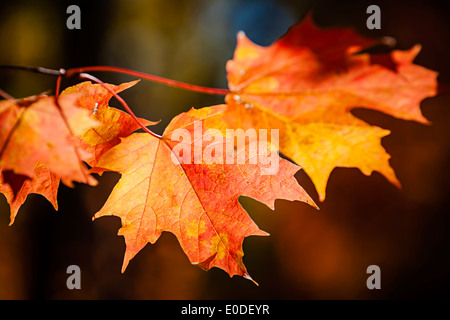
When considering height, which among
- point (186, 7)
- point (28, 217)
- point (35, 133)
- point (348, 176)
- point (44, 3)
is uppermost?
point (186, 7)

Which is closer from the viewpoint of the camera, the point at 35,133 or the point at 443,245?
the point at 35,133

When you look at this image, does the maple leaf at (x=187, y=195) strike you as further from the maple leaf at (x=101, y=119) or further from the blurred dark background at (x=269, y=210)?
the blurred dark background at (x=269, y=210)

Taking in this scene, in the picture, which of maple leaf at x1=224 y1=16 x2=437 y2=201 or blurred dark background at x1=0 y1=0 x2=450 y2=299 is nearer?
maple leaf at x1=224 y1=16 x2=437 y2=201

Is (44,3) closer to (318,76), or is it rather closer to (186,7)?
(186,7)

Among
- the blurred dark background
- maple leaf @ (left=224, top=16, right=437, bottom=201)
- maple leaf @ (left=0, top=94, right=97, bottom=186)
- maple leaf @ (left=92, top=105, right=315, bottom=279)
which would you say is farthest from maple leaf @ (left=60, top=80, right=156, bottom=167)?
the blurred dark background

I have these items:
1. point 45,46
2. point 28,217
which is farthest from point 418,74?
point 45,46

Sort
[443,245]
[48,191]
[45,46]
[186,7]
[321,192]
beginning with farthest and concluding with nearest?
1. [186,7]
2. [443,245]
3. [45,46]
4. [48,191]
5. [321,192]

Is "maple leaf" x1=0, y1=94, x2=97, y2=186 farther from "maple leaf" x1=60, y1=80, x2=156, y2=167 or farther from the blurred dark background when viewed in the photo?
the blurred dark background
